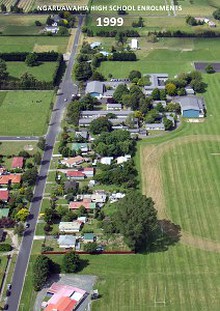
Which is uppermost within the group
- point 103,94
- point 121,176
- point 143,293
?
point 103,94

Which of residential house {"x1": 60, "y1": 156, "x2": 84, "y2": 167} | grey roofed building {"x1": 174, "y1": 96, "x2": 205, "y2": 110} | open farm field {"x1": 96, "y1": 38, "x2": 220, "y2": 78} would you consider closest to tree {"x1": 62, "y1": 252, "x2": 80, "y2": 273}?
residential house {"x1": 60, "y1": 156, "x2": 84, "y2": 167}

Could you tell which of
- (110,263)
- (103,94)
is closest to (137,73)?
(103,94)

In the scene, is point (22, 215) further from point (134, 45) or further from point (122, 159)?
point (134, 45)

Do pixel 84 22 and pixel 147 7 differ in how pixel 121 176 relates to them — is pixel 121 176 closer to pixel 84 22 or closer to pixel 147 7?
pixel 84 22

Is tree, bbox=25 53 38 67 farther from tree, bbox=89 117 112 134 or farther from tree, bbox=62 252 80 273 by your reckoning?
tree, bbox=62 252 80 273

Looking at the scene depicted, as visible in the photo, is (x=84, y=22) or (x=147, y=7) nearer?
(x=84, y=22)

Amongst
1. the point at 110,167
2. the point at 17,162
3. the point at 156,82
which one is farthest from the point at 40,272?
the point at 156,82

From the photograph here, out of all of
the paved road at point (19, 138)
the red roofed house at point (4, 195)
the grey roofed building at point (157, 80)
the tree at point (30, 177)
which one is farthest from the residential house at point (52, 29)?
the red roofed house at point (4, 195)
